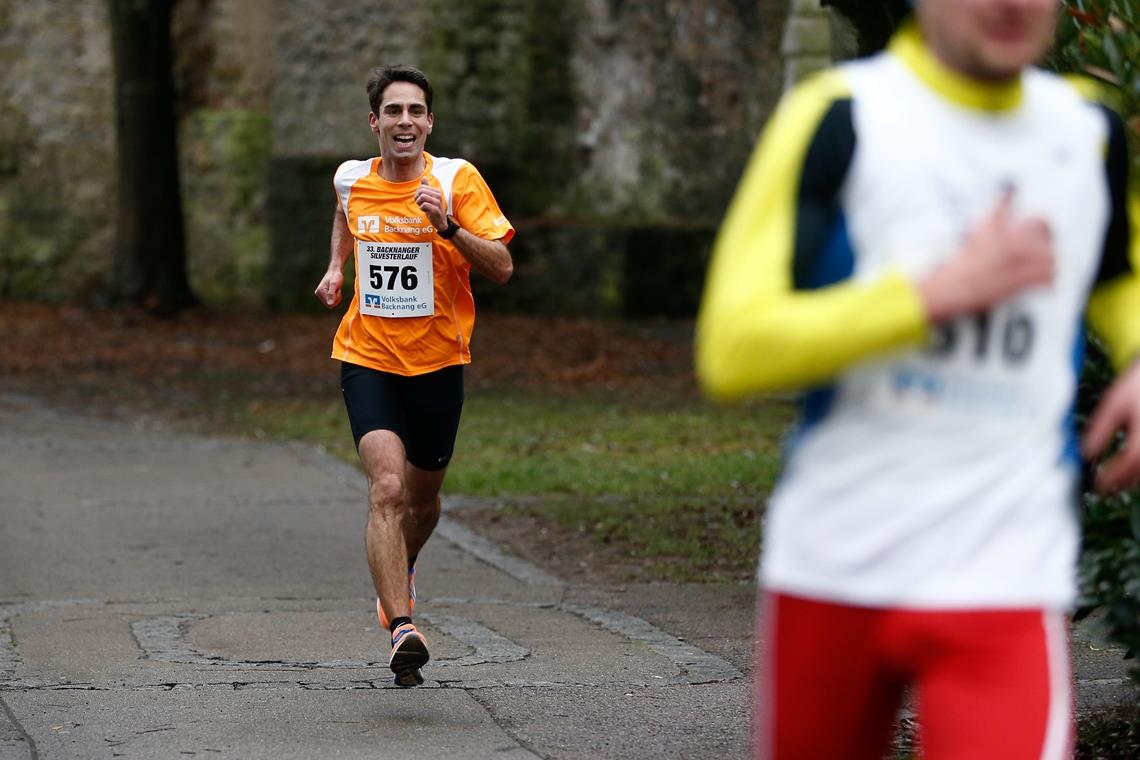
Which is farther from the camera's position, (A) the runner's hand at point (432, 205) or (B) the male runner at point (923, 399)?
(A) the runner's hand at point (432, 205)

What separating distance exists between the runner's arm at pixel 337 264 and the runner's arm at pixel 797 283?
4.18 meters

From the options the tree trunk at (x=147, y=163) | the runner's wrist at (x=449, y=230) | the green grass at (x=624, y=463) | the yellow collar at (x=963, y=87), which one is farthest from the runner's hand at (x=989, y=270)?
the tree trunk at (x=147, y=163)

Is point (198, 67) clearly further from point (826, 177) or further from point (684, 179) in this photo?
point (826, 177)

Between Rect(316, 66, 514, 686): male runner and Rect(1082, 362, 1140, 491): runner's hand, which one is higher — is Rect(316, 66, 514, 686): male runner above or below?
below

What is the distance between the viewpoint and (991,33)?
2736mm

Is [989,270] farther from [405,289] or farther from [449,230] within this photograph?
[405,289]

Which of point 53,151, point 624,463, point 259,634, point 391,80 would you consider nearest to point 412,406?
point 391,80

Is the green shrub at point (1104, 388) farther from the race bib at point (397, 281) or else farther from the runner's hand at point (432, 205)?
the race bib at point (397, 281)

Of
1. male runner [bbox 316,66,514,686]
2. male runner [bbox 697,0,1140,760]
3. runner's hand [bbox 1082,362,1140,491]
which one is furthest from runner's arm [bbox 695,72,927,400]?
male runner [bbox 316,66,514,686]

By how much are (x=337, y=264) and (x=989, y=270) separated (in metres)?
4.59

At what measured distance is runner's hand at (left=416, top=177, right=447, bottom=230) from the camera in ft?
21.1

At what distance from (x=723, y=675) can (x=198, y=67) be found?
18.3 m

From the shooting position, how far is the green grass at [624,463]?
983 centimetres

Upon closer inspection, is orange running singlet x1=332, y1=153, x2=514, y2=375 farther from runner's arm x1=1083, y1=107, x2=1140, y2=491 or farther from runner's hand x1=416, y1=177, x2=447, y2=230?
runner's arm x1=1083, y1=107, x2=1140, y2=491
